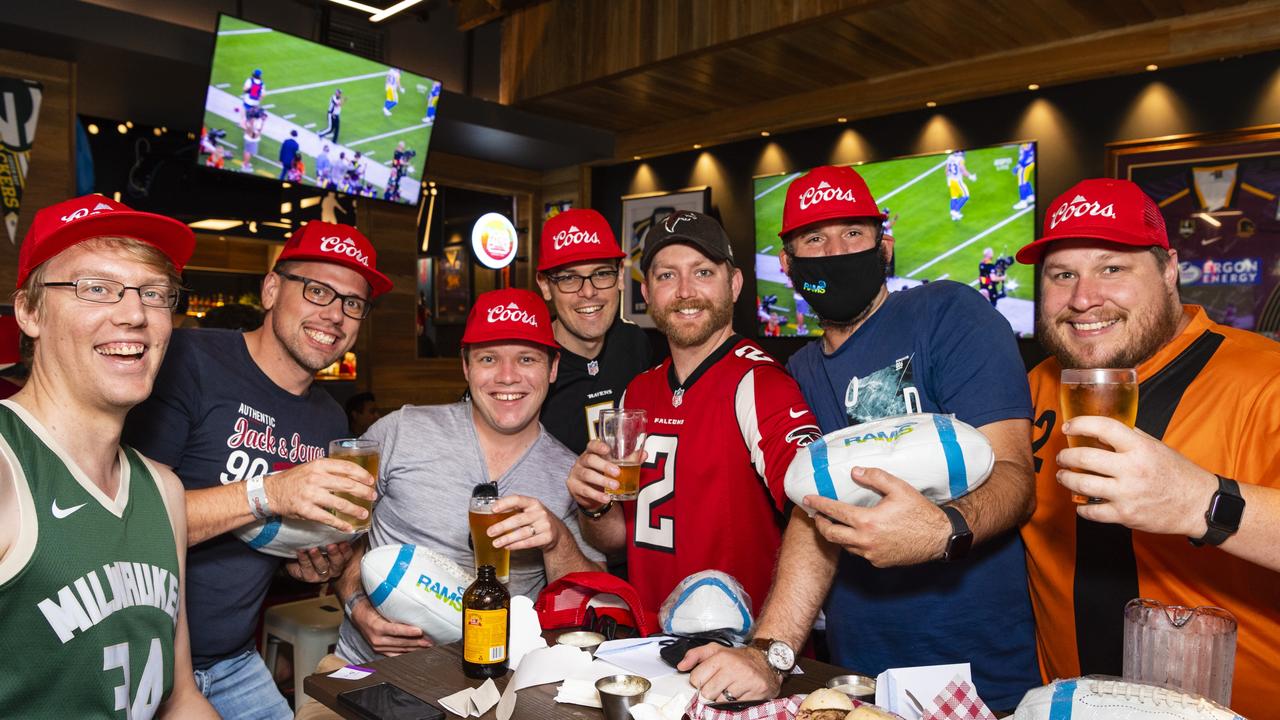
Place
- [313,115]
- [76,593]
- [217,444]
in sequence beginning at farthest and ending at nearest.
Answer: [313,115] → [217,444] → [76,593]

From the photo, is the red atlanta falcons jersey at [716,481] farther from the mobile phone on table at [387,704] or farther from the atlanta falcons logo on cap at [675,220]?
the mobile phone on table at [387,704]

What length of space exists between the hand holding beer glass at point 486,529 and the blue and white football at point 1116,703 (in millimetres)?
1219

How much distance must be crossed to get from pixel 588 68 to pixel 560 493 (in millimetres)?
4933

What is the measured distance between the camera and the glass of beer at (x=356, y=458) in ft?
6.40

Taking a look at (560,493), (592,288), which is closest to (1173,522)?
(560,493)

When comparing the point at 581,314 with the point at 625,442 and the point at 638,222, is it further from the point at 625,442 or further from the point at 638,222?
the point at 638,222

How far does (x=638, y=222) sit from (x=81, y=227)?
21.4ft

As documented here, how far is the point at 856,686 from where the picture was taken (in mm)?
1595

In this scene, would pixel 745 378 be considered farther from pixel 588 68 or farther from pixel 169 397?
pixel 588 68

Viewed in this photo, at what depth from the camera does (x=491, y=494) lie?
6.50 ft

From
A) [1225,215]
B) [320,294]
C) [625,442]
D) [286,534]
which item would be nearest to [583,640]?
[625,442]

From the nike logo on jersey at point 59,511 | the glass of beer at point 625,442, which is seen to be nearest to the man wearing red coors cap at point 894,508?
the glass of beer at point 625,442

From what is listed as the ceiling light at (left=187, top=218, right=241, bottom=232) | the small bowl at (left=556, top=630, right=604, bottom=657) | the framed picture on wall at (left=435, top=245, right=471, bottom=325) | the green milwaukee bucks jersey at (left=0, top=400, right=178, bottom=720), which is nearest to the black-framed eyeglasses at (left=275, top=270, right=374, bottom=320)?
the green milwaukee bucks jersey at (left=0, top=400, right=178, bottom=720)

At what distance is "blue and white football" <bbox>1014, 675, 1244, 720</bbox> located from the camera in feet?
3.62
